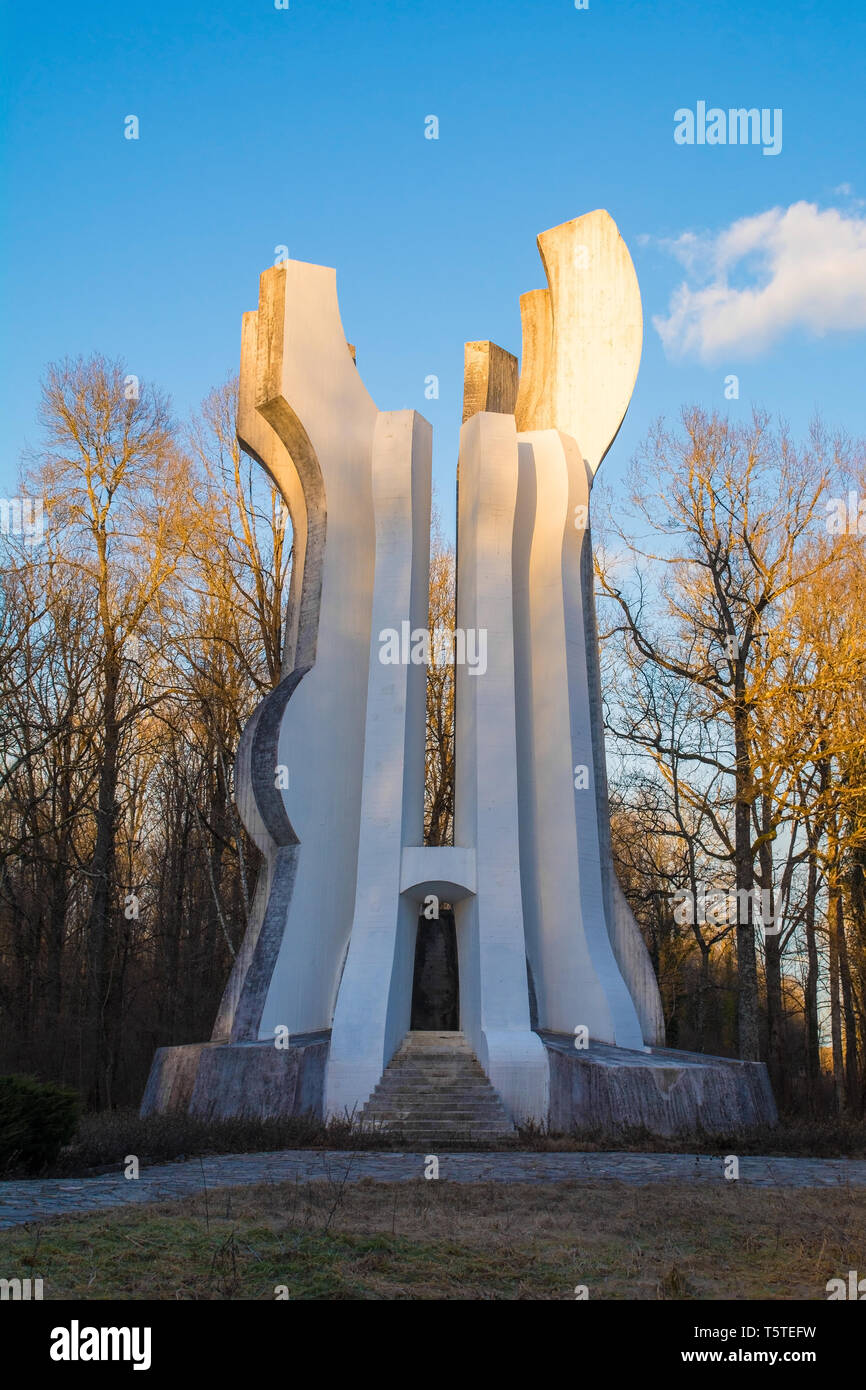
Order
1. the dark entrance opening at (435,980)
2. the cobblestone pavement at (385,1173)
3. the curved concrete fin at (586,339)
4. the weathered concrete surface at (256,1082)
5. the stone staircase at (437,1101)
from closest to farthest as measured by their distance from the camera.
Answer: the cobblestone pavement at (385,1173)
the stone staircase at (437,1101)
the weathered concrete surface at (256,1082)
the curved concrete fin at (586,339)
the dark entrance opening at (435,980)

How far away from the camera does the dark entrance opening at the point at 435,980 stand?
52.0ft

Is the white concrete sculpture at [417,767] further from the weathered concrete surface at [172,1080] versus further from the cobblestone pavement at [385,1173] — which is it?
the cobblestone pavement at [385,1173]

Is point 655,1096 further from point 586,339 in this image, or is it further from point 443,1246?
point 586,339

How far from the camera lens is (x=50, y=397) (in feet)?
60.2

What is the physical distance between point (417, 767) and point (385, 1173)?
20.6 ft

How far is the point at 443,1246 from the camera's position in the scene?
503 cm

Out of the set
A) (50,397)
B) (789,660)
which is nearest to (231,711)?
(50,397)

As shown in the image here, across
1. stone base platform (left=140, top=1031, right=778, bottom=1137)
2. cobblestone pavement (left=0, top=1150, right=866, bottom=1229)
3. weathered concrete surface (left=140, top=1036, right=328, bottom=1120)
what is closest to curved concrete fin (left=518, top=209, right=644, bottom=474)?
stone base platform (left=140, top=1031, right=778, bottom=1137)

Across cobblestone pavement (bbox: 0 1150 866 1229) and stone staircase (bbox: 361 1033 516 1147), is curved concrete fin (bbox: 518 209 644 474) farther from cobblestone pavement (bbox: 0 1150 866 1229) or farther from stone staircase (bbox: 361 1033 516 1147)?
cobblestone pavement (bbox: 0 1150 866 1229)

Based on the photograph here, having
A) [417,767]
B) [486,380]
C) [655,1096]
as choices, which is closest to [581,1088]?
[655,1096]

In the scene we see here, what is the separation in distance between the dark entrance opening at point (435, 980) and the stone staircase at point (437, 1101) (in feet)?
11.9

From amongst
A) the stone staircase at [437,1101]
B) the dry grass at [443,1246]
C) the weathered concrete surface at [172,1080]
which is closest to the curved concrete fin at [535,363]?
the stone staircase at [437,1101]
